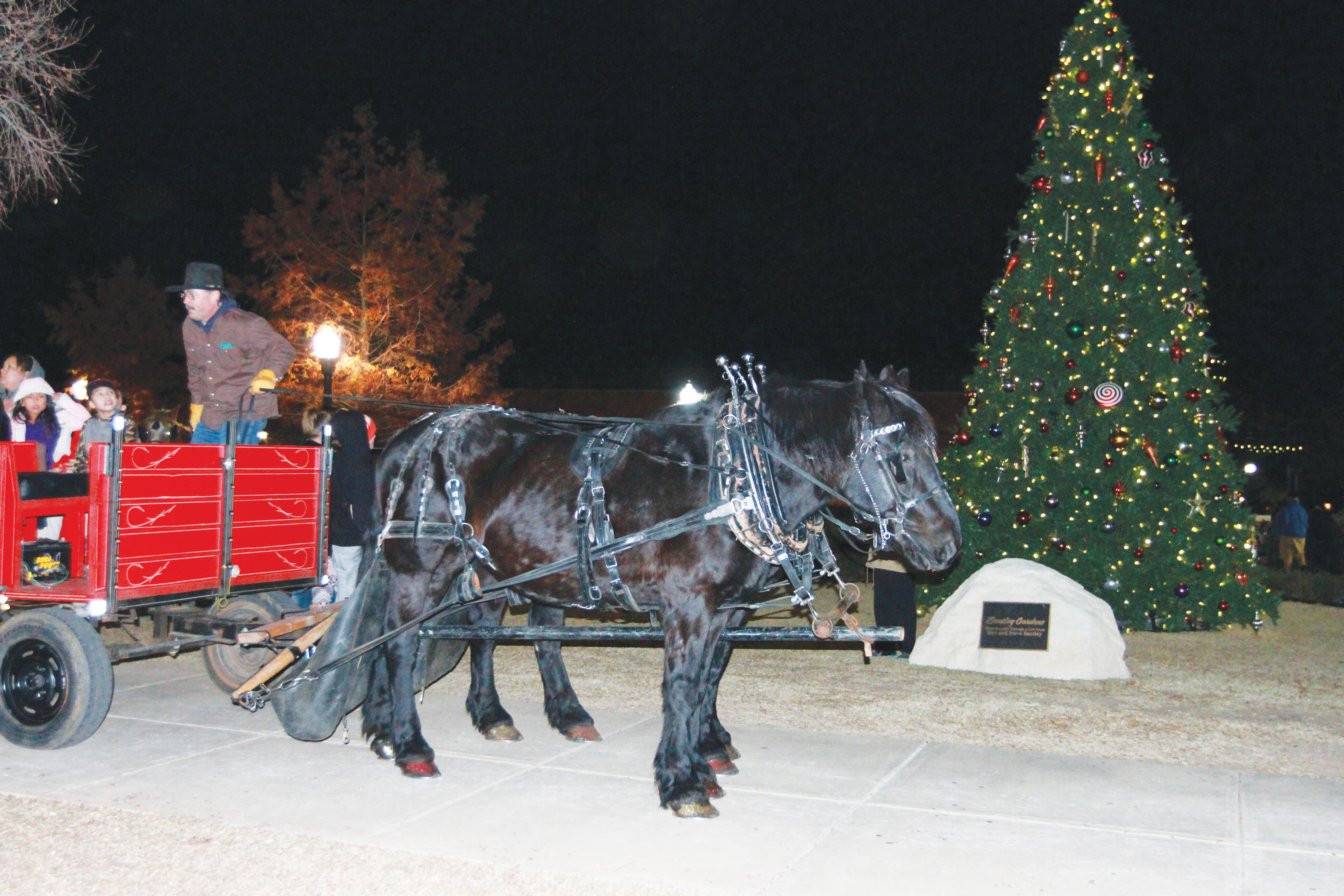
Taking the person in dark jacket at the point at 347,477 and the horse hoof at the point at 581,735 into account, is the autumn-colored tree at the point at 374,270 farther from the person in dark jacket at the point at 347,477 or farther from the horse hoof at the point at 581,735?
the horse hoof at the point at 581,735

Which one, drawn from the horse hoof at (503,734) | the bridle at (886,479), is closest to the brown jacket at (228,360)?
the horse hoof at (503,734)

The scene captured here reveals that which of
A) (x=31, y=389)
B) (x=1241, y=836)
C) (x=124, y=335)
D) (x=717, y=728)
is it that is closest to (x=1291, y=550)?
(x=1241, y=836)

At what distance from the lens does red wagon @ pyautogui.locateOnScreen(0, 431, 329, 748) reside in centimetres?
582

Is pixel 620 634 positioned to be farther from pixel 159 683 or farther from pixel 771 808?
pixel 159 683

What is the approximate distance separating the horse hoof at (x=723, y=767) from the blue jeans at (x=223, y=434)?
3.54 metres

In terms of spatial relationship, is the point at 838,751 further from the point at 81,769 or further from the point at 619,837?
the point at 81,769

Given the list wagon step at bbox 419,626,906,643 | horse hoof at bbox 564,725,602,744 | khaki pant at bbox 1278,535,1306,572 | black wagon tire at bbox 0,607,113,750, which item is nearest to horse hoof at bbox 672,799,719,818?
wagon step at bbox 419,626,906,643

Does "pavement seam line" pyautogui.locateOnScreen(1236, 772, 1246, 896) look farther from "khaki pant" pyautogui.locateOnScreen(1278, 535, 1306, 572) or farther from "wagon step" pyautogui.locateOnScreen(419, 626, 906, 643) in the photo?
"khaki pant" pyautogui.locateOnScreen(1278, 535, 1306, 572)

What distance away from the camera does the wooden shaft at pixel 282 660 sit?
237 inches

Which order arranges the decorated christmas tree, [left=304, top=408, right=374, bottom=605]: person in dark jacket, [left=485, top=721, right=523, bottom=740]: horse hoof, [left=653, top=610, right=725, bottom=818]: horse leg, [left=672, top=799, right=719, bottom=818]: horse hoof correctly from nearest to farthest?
[left=672, top=799, right=719, bottom=818]: horse hoof, [left=653, top=610, right=725, bottom=818]: horse leg, [left=485, top=721, right=523, bottom=740]: horse hoof, [left=304, top=408, right=374, bottom=605]: person in dark jacket, the decorated christmas tree

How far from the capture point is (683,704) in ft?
16.8

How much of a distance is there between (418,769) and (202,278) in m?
3.34

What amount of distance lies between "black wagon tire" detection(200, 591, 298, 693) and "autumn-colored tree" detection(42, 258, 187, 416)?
139ft

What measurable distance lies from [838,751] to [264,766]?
324 cm
